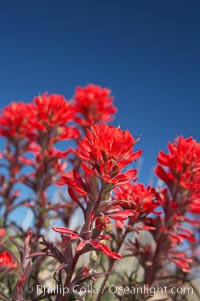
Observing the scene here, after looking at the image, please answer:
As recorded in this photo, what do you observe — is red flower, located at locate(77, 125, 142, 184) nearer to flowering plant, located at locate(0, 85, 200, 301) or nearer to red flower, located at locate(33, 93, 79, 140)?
flowering plant, located at locate(0, 85, 200, 301)

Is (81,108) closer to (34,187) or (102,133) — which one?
(34,187)

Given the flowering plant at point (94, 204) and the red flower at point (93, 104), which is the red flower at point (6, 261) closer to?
the flowering plant at point (94, 204)

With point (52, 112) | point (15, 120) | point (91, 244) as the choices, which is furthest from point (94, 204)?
point (15, 120)

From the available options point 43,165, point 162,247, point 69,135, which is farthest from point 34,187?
point 162,247

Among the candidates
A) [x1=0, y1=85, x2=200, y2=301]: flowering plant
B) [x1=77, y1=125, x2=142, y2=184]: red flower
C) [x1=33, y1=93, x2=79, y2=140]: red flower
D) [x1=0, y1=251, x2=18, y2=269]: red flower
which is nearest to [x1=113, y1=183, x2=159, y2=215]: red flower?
[x1=0, y1=85, x2=200, y2=301]: flowering plant

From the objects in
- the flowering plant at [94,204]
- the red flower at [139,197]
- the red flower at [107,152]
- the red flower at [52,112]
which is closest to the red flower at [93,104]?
the flowering plant at [94,204]

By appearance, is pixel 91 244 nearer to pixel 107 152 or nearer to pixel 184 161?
pixel 107 152
